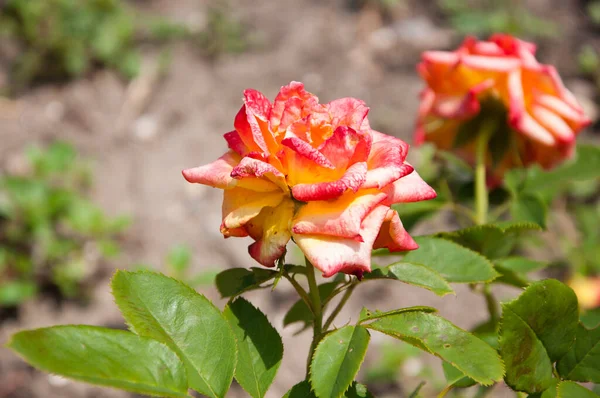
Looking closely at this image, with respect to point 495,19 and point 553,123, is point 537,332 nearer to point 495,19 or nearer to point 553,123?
point 553,123

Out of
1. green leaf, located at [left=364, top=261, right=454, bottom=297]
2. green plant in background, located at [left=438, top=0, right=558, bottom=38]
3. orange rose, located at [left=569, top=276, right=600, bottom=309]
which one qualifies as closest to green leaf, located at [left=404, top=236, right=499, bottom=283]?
green leaf, located at [left=364, top=261, right=454, bottom=297]

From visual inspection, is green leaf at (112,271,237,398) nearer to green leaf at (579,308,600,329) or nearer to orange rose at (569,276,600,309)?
green leaf at (579,308,600,329)

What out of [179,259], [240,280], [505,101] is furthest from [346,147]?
[179,259]

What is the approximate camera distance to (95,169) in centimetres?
204

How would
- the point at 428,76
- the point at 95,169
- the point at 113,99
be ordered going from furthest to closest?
the point at 113,99
the point at 95,169
the point at 428,76

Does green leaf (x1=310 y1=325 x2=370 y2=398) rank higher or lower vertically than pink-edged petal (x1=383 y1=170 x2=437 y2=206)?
lower

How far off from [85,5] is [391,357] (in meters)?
1.87

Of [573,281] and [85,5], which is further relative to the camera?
[85,5]

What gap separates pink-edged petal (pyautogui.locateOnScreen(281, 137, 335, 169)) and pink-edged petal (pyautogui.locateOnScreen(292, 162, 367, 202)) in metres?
0.01

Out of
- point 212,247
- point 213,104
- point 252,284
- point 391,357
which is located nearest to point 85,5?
point 213,104

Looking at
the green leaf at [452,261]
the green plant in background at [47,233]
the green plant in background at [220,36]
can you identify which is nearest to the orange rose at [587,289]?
the green leaf at [452,261]

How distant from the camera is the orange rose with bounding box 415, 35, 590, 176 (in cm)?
69

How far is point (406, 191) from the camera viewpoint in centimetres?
42

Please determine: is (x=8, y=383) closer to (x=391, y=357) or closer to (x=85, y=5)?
(x=391, y=357)
